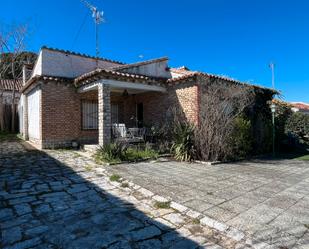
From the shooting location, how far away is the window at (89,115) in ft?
42.8

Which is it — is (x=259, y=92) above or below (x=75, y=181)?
above

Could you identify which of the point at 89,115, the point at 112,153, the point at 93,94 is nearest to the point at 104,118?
the point at 112,153

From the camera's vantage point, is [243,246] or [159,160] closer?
[243,246]

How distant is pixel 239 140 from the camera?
10.2 m

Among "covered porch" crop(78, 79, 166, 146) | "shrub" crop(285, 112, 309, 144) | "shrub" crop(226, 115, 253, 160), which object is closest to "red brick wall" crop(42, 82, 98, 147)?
"covered porch" crop(78, 79, 166, 146)

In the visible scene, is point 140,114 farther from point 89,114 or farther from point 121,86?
point 121,86

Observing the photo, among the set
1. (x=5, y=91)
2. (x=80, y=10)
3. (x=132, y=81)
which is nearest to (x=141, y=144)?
(x=132, y=81)

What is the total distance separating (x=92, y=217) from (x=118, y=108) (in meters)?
11.0

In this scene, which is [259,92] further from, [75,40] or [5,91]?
[5,91]

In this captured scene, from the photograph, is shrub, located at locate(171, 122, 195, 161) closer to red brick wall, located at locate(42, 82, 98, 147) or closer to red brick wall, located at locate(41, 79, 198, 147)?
red brick wall, located at locate(41, 79, 198, 147)

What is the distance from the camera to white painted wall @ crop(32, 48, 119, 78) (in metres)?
12.1

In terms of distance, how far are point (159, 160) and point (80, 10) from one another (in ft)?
35.9

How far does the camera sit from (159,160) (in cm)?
938

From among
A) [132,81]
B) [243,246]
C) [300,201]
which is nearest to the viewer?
[243,246]
